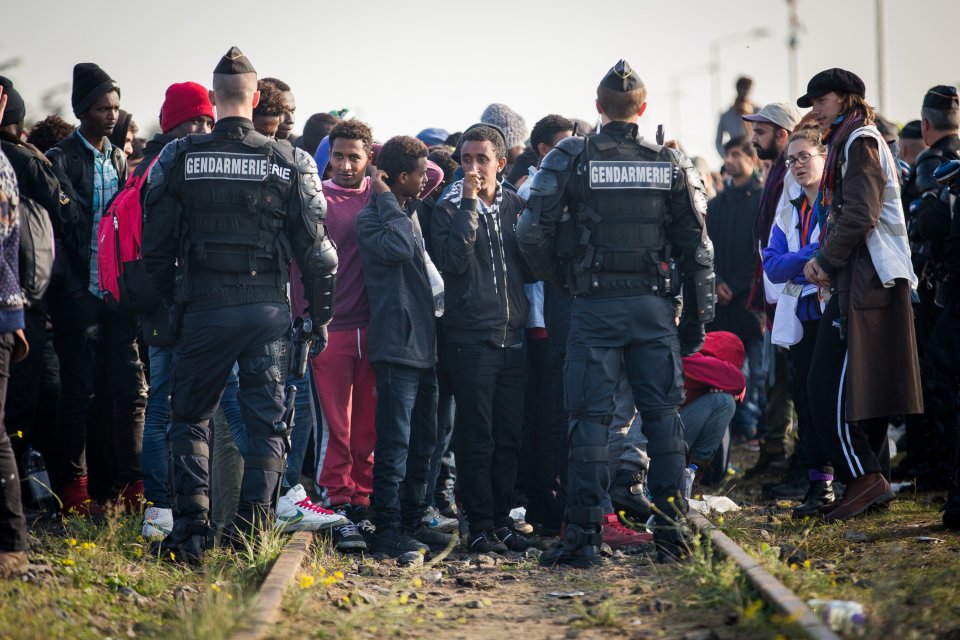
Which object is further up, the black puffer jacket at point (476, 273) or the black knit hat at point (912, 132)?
the black knit hat at point (912, 132)

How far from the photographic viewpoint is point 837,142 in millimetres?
7117

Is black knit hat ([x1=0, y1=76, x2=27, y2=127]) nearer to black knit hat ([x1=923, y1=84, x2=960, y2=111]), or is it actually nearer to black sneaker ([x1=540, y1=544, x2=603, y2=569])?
black sneaker ([x1=540, y1=544, x2=603, y2=569])

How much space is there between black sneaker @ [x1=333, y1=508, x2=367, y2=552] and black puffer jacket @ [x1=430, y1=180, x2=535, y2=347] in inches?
50.8

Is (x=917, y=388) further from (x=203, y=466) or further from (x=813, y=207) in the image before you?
(x=203, y=466)

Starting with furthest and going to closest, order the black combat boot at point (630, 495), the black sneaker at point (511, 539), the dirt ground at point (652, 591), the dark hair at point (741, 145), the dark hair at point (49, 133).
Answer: the dark hair at point (741, 145), the dark hair at point (49, 133), the black combat boot at point (630, 495), the black sneaker at point (511, 539), the dirt ground at point (652, 591)

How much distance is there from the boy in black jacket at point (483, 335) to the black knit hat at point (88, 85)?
2.41m

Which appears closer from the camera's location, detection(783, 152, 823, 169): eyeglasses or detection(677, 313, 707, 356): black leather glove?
detection(677, 313, 707, 356): black leather glove

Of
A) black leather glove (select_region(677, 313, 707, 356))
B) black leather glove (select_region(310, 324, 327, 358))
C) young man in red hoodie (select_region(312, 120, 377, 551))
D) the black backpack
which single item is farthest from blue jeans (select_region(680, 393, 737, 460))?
the black backpack

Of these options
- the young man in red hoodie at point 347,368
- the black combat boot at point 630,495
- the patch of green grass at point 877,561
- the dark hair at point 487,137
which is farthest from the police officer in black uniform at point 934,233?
the young man in red hoodie at point 347,368

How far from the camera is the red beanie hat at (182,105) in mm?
7402

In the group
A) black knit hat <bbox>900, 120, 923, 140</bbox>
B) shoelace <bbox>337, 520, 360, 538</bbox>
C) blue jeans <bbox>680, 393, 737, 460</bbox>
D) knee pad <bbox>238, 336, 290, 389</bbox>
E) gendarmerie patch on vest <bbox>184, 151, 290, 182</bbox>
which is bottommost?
shoelace <bbox>337, 520, 360, 538</bbox>

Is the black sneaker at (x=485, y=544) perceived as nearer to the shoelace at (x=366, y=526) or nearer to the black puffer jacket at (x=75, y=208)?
the shoelace at (x=366, y=526)

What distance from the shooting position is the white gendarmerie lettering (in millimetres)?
6191

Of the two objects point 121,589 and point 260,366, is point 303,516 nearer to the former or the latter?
point 260,366
